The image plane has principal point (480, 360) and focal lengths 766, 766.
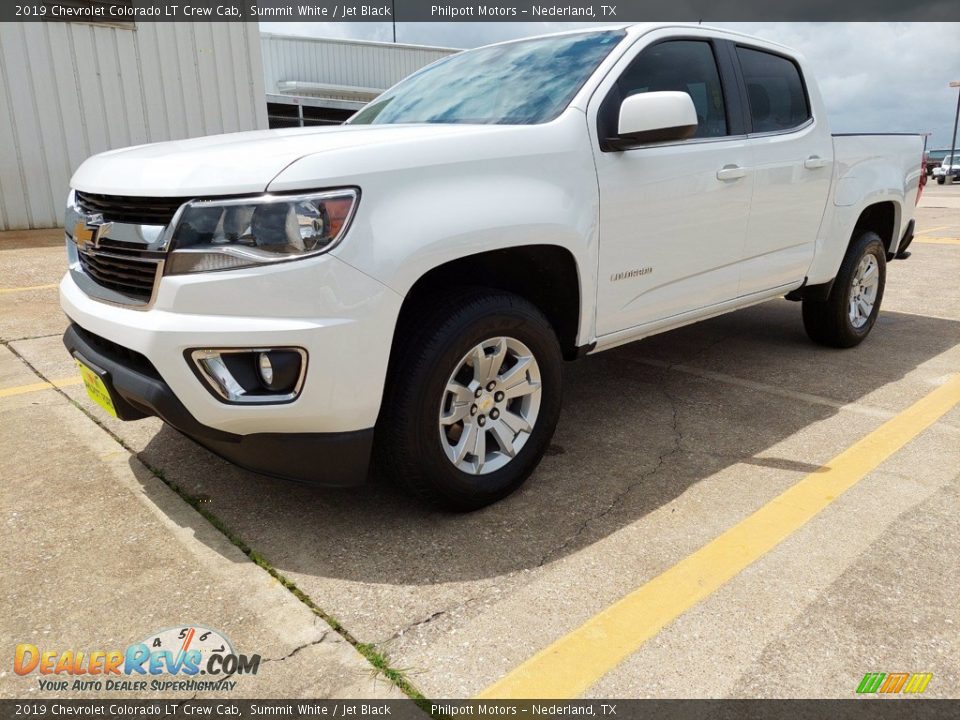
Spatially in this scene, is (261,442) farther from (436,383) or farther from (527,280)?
(527,280)

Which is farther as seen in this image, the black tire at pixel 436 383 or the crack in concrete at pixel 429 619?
the black tire at pixel 436 383

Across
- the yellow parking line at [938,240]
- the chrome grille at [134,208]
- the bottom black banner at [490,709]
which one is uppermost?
the chrome grille at [134,208]

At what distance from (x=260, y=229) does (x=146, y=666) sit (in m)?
1.26

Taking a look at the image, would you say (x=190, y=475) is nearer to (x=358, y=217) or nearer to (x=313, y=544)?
(x=313, y=544)

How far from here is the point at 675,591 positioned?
2.41m

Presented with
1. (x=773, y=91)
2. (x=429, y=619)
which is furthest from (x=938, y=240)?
(x=429, y=619)

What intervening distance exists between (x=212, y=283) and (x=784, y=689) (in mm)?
1949

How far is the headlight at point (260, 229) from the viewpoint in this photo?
229 cm

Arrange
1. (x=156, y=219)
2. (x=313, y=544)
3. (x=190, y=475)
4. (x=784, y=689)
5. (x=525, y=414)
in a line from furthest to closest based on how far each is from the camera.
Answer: (x=190, y=475) → (x=525, y=414) → (x=313, y=544) → (x=156, y=219) → (x=784, y=689)

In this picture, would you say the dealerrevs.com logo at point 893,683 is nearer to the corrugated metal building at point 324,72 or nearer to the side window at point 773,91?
the side window at point 773,91

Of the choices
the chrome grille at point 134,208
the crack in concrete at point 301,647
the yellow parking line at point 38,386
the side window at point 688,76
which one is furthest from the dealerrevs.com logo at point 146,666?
the side window at point 688,76

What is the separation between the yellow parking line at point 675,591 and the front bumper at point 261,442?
2.78 ft

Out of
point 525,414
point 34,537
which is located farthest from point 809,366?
point 34,537

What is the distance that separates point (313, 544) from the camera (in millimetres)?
2664
